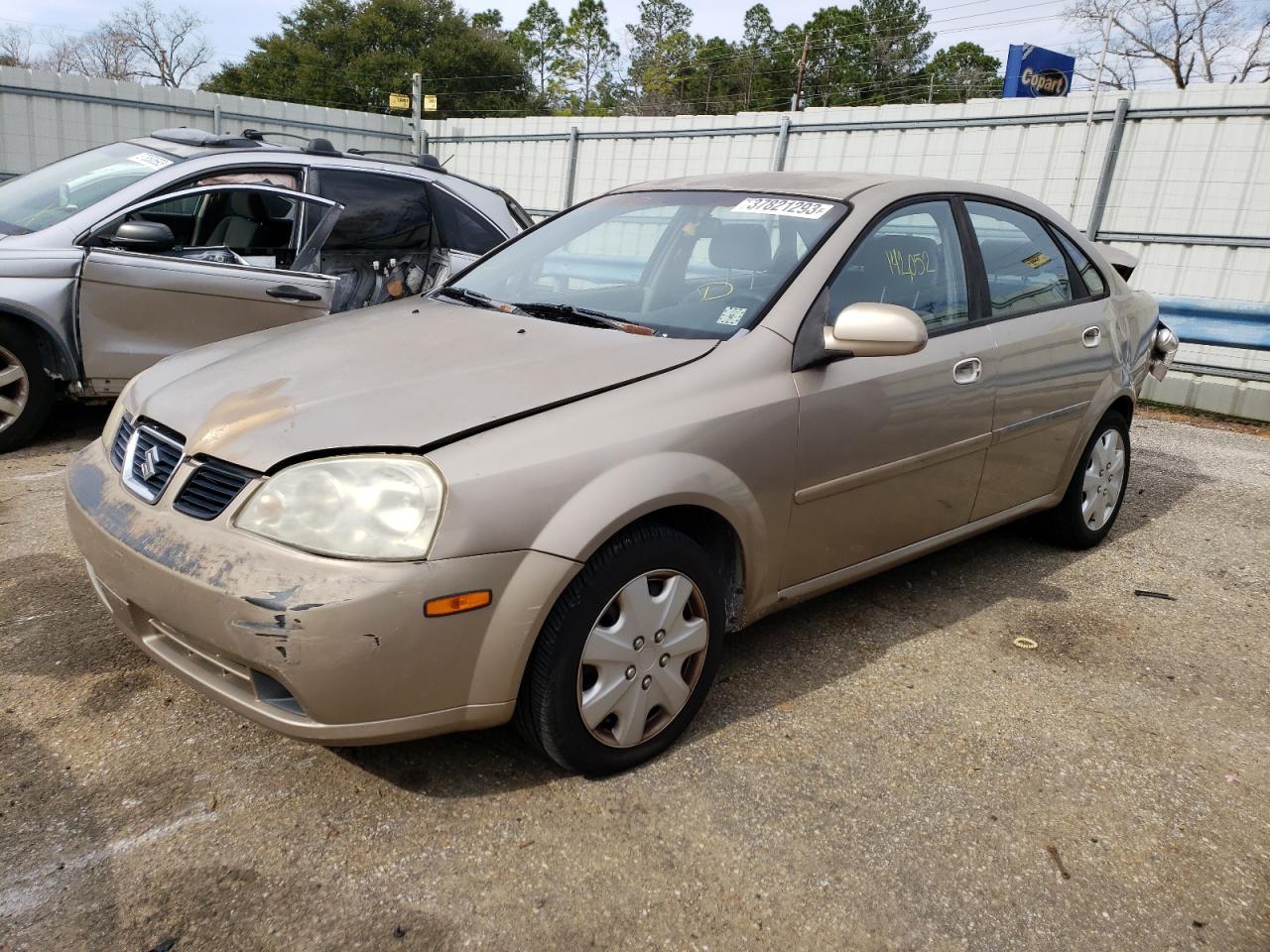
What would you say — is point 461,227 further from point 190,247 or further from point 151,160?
point 151,160

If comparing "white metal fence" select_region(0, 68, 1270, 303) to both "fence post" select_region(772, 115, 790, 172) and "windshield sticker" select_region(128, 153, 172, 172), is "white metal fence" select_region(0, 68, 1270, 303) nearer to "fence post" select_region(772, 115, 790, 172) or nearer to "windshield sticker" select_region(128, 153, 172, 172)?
"fence post" select_region(772, 115, 790, 172)

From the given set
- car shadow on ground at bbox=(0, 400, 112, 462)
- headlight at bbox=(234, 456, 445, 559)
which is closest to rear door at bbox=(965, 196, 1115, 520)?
headlight at bbox=(234, 456, 445, 559)

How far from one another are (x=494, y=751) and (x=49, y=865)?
1063 millimetres

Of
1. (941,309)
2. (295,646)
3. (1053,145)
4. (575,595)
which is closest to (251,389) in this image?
(295,646)

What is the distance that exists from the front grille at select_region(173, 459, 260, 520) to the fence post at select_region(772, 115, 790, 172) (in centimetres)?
926

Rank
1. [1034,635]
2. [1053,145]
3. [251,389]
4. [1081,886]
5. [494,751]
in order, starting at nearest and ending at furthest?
[1081,886], [251,389], [494,751], [1034,635], [1053,145]

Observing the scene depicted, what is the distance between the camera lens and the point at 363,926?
2016mm

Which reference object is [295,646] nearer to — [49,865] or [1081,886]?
[49,865]

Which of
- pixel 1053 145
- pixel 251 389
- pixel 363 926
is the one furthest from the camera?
pixel 1053 145

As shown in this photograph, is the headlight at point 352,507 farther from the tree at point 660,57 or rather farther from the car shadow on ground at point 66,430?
the tree at point 660,57

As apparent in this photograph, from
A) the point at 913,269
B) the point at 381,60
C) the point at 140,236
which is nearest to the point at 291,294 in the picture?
the point at 140,236

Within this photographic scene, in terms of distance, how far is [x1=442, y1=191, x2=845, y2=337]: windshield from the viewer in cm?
302

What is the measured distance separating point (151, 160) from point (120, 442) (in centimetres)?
360

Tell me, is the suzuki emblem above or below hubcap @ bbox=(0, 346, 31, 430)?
above
